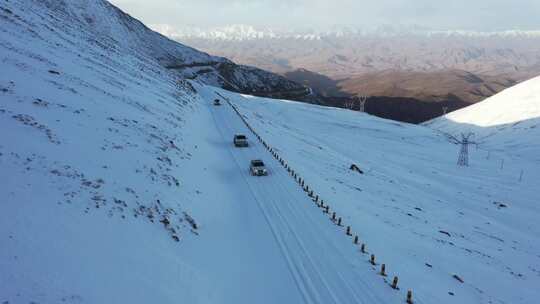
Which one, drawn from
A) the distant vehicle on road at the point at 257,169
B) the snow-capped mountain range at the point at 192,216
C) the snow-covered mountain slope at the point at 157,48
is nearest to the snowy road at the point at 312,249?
the snow-capped mountain range at the point at 192,216

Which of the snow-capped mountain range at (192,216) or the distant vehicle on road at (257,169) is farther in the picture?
the distant vehicle on road at (257,169)

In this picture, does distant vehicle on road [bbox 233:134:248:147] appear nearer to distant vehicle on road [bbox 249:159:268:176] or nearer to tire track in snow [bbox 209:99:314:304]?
distant vehicle on road [bbox 249:159:268:176]

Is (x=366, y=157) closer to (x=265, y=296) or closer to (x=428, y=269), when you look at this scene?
(x=428, y=269)

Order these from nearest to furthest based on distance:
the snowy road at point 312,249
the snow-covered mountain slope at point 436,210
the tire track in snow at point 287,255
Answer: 1. the tire track in snow at point 287,255
2. the snowy road at point 312,249
3. the snow-covered mountain slope at point 436,210

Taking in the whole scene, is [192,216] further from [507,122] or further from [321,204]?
[507,122]

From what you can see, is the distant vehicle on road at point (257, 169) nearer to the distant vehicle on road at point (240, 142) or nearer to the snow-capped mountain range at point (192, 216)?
the snow-capped mountain range at point (192, 216)

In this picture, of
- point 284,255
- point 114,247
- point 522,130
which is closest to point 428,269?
point 284,255

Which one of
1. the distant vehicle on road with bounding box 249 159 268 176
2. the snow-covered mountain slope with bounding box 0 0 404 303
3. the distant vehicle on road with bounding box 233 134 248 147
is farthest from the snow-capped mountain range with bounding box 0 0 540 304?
the distant vehicle on road with bounding box 233 134 248 147
